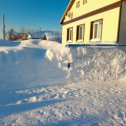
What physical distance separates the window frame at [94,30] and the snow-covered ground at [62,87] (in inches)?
135

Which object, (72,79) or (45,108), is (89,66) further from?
(45,108)

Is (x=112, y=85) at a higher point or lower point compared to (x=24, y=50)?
lower

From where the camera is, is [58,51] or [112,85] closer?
[112,85]

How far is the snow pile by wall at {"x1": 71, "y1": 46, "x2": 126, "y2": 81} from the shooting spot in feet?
21.6

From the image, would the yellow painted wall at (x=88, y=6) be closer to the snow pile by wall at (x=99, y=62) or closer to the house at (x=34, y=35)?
the snow pile by wall at (x=99, y=62)

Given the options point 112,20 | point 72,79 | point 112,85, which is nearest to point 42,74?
point 72,79

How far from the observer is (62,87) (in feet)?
18.0

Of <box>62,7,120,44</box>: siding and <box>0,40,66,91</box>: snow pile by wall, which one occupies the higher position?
<box>62,7,120,44</box>: siding

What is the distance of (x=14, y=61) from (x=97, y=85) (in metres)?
3.42

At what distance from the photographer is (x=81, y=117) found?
346 cm

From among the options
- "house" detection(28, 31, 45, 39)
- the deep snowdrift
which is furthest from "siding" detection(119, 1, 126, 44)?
"house" detection(28, 31, 45, 39)

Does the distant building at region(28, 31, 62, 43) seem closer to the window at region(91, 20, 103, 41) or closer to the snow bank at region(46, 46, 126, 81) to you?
the window at region(91, 20, 103, 41)

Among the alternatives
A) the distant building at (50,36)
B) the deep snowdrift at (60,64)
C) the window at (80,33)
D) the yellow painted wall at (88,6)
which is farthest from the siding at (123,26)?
the distant building at (50,36)

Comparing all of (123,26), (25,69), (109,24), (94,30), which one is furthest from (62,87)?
(94,30)
